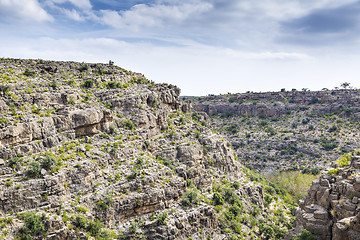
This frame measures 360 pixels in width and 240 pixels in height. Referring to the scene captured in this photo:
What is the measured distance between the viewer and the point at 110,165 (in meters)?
52.3

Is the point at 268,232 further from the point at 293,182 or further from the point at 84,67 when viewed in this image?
the point at 84,67

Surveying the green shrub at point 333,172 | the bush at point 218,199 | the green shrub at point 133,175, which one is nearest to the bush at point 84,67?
the green shrub at point 133,175

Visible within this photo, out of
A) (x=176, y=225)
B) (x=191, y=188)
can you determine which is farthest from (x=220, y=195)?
(x=176, y=225)

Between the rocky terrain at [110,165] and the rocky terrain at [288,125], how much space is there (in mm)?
34474

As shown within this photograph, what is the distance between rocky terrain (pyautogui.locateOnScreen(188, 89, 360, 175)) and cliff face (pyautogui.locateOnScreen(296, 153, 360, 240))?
65085 mm

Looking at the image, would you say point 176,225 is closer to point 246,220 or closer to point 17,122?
point 246,220

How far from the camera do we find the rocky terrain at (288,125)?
10456 centimetres

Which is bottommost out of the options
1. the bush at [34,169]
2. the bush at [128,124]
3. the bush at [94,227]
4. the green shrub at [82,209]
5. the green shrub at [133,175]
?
the bush at [94,227]

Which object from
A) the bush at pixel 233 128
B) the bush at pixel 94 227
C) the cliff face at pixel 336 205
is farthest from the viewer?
the bush at pixel 233 128

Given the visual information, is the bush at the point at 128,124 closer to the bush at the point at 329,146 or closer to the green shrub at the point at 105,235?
the green shrub at the point at 105,235

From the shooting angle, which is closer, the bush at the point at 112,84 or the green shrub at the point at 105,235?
the green shrub at the point at 105,235

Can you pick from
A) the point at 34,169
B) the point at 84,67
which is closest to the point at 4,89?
the point at 34,169

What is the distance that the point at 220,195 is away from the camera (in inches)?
2490

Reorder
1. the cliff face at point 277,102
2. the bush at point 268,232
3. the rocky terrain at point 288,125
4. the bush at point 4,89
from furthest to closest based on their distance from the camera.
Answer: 1. the cliff face at point 277,102
2. the rocky terrain at point 288,125
3. the bush at point 268,232
4. the bush at point 4,89
